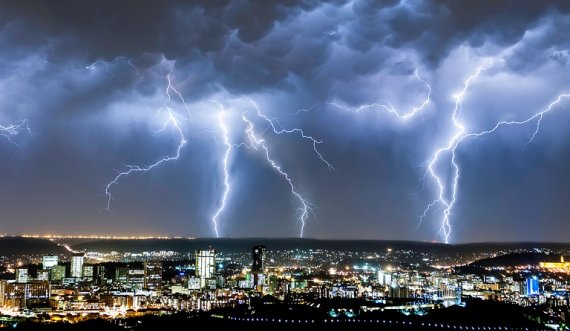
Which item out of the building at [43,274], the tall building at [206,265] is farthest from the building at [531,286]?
the building at [43,274]

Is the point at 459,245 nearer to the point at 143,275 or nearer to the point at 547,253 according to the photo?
the point at 547,253

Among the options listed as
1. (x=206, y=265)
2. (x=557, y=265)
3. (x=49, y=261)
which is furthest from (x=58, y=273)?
(x=557, y=265)

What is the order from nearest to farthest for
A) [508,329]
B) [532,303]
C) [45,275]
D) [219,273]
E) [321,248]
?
[508,329] → [532,303] → [45,275] → [219,273] → [321,248]

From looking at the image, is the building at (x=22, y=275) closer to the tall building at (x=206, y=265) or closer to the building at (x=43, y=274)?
the building at (x=43, y=274)

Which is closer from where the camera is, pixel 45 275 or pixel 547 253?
pixel 45 275

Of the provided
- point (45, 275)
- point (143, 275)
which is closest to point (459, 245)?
point (143, 275)

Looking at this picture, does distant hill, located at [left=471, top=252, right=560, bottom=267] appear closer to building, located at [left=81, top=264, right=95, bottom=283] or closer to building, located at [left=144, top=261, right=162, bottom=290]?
building, located at [left=144, top=261, right=162, bottom=290]
